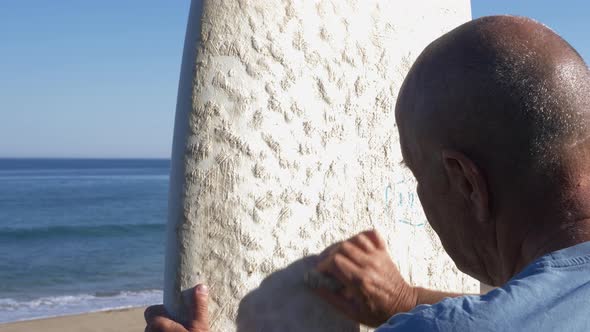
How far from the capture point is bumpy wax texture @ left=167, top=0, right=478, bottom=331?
167cm

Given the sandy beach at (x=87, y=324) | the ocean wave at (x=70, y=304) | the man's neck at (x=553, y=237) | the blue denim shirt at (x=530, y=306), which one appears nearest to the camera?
the blue denim shirt at (x=530, y=306)

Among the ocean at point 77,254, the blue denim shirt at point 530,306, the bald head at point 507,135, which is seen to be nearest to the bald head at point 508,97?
the bald head at point 507,135

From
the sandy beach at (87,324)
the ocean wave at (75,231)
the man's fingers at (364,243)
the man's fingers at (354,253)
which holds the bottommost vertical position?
the ocean wave at (75,231)

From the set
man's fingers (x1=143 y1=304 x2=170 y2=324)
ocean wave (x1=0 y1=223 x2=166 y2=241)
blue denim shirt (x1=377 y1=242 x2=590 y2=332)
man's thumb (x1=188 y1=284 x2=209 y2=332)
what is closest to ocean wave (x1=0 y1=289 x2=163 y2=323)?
ocean wave (x1=0 y1=223 x2=166 y2=241)

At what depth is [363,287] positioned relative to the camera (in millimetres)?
1839

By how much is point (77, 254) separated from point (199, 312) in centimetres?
1618

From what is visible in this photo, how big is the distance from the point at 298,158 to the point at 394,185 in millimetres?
417

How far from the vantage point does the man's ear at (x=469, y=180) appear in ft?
4.01

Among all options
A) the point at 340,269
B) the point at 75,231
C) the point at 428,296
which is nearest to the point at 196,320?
the point at 340,269

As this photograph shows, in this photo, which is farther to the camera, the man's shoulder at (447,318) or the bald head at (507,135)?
the bald head at (507,135)

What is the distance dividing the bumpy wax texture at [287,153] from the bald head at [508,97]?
22.6 inches

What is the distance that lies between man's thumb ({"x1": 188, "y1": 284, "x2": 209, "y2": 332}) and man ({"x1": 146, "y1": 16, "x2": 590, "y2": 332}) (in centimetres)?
56

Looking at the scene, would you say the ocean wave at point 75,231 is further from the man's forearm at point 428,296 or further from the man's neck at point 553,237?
the man's neck at point 553,237

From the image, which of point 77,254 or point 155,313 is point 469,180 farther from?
point 77,254
